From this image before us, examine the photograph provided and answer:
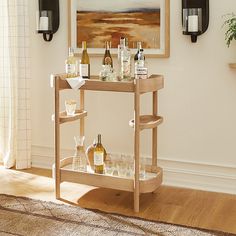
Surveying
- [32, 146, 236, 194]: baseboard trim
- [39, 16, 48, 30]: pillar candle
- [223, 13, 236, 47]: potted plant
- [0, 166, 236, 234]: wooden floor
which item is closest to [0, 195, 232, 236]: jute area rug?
[0, 166, 236, 234]: wooden floor

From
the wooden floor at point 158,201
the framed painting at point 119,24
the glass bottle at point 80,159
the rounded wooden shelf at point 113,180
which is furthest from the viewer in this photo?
the framed painting at point 119,24

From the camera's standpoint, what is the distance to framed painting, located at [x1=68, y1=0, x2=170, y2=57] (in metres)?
3.32

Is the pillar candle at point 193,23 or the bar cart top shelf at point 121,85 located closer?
the bar cart top shelf at point 121,85

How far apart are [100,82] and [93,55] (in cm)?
68

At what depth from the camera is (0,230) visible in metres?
2.61

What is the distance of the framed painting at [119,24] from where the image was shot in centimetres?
332

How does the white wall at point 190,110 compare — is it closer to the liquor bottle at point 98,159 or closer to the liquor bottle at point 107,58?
the liquor bottle at point 107,58

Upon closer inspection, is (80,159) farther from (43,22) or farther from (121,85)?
(43,22)

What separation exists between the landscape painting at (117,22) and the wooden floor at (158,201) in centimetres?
108

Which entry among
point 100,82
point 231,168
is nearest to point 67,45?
point 100,82

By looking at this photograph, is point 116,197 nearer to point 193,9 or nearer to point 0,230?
point 0,230

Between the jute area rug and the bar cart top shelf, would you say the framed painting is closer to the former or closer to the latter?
the bar cart top shelf

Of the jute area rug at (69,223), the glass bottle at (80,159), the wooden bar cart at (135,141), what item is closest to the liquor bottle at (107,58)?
the wooden bar cart at (135,141)

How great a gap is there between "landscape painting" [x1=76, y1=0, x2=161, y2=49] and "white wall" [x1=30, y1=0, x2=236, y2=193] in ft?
0.44
